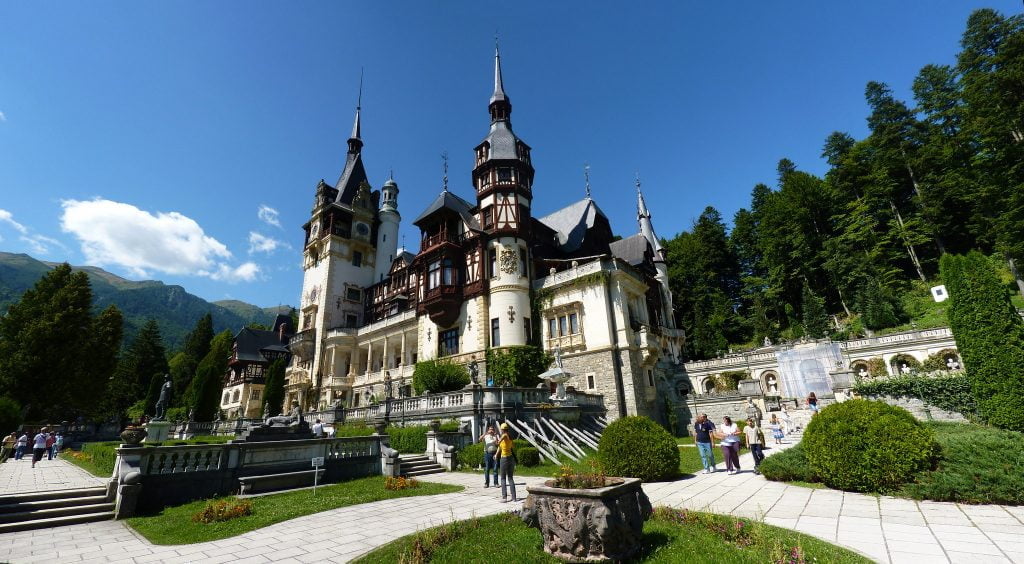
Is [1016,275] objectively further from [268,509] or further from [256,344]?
[256,344]

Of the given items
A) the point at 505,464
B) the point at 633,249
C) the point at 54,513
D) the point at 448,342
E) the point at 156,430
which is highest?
the point at 633,249

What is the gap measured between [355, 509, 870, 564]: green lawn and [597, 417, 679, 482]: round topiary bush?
5.02 meters

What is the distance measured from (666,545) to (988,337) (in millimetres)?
19775

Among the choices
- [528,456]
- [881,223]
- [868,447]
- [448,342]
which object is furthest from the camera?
[881,223]

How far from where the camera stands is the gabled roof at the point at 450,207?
120 feet

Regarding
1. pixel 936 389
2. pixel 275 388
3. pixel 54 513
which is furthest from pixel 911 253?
pixel 275 388

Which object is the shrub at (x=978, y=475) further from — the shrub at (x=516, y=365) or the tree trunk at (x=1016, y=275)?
the tree trunk at (x=1016, y=275)

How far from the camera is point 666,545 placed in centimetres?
616

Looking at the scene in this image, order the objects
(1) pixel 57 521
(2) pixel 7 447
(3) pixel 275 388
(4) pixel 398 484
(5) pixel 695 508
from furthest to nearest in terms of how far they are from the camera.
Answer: (3) pixel 275 388 < (2) pixel 7 447 < (4) pixel 398 484 < (1) pixel 57 521 < (5) pixel 695 508

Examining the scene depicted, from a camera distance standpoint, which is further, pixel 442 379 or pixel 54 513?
pixel 442 379

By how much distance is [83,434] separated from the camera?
1697 inches

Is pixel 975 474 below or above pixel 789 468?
above

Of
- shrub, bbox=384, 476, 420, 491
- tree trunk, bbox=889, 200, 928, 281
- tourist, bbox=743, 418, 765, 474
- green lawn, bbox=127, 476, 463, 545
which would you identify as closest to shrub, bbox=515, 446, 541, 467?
green lawn, bbox=127, 476, 463, 545

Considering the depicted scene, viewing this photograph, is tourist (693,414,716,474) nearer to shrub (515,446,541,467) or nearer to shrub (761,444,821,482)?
shrub (761,444,821,482)
